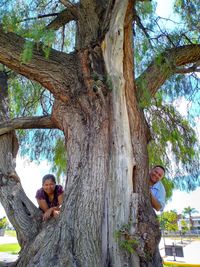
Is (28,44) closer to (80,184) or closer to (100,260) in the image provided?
(80,184)

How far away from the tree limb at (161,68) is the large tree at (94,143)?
0.03ft

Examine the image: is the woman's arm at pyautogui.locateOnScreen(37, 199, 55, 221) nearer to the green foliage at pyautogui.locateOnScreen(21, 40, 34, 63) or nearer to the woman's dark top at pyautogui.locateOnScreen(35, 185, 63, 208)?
the woman's dark top at pyautogui.locateOnScreen(35, 185, 63, 208)

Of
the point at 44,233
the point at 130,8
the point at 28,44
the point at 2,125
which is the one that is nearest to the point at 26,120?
the point at 2,125

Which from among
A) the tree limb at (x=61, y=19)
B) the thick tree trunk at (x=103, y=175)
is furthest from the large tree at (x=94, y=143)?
the tree limb at (x=61, y=19)

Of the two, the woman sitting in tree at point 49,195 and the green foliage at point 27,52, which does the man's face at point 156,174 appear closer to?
the woman sitting in tree at point 49,195

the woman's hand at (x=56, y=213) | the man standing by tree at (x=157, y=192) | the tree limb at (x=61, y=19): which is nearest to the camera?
the woman's hand at (x=56, y=213)

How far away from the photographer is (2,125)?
2.89m

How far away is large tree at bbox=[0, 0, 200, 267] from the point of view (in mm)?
2068

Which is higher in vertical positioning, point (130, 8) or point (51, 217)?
point (130, 8)

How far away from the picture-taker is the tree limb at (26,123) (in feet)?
9.46

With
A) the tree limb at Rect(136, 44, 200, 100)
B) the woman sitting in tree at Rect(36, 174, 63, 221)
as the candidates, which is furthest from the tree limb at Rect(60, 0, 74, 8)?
the woman sitting in tree at Rect(36, 174, 63, 221)

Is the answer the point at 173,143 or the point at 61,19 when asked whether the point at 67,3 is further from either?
the point at 173,143

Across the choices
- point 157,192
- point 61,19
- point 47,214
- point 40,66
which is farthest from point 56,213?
point 61,19

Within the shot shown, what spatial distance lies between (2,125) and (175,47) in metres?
1.99
